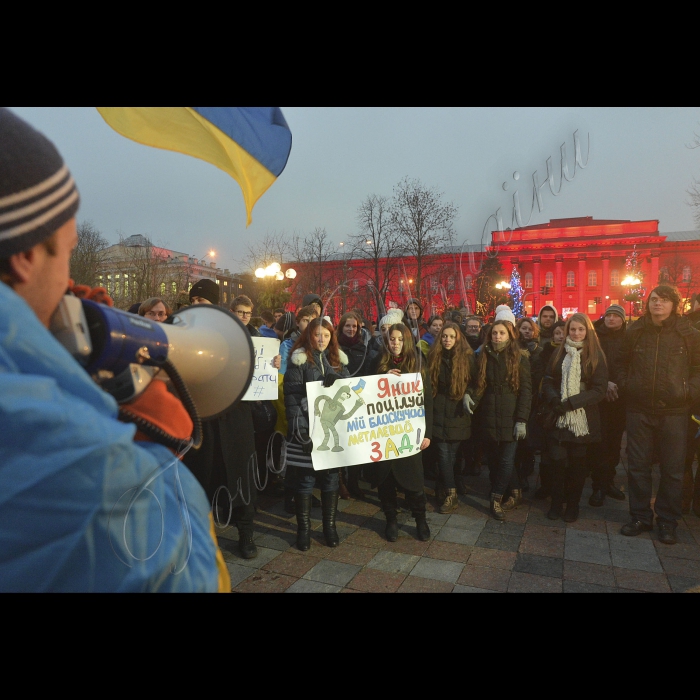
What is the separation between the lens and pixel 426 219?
574cm

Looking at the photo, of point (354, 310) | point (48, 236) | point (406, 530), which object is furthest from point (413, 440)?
point (48, 236)

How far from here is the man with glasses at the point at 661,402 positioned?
13.6 ft

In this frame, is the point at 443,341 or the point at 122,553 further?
the point at 443,341

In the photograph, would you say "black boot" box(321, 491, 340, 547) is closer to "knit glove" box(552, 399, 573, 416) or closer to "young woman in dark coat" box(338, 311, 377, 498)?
"young woman in dark coat" box(338, 311, 377, 498)

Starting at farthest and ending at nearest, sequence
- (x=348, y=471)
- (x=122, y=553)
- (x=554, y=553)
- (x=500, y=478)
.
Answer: (x=348, y=471) < (x=500, y=478) < (x=554, y=553) < (x=122, y=553)

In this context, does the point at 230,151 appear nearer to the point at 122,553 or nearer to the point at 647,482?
the point at 122,553

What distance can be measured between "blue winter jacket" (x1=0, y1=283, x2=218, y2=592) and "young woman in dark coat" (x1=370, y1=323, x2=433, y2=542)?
10.7 ft

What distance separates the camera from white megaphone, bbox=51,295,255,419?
0.67 metres

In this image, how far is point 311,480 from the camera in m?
4.07

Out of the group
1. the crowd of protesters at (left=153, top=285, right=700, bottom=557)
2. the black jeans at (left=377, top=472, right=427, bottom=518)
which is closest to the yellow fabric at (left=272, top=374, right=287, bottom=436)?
the crowd of protesters at (left=153, top=285, right=700, bottom=557)

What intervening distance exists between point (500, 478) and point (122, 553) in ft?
15.0

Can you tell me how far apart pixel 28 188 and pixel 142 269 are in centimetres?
63

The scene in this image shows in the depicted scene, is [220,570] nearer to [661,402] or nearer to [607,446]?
[661,402]

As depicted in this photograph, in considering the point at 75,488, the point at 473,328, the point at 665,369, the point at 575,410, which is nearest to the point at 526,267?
the point at 473,328
